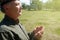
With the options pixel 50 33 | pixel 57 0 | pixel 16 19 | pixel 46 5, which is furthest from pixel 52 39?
pixel 46 5

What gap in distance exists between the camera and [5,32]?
46.2 inches

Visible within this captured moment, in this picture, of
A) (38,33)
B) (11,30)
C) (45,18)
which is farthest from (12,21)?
(45,18)

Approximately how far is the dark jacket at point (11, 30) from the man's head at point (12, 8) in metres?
0.03

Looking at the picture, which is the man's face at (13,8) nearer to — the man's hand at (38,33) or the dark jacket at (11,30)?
the dark jacket at (11,30)

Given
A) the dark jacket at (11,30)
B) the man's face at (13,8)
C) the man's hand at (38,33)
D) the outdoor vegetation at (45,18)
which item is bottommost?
the outdoor vegetation at (45,18)

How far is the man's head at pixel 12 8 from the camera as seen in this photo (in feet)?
4.08

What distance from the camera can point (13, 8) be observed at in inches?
49.3

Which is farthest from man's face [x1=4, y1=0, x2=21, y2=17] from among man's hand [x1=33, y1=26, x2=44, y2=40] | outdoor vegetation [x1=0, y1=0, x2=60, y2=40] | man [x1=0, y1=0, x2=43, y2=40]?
outdoor vegetation [x1=0, y1=0, x2=60, y2=40]

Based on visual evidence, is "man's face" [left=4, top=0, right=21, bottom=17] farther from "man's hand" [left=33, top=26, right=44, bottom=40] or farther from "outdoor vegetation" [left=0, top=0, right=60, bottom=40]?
"outdoor vegetation" [left=0, top=0, right=60, bottom=40]

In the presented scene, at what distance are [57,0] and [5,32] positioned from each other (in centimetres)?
766

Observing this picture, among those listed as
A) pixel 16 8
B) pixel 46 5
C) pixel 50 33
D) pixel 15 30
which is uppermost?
pixel 16 8

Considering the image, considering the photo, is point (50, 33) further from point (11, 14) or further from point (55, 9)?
point (55, 9)

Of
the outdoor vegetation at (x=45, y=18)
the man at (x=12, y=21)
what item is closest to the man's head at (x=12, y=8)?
the man at (x=12, y=21)

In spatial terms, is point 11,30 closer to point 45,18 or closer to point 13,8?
point 13,8
